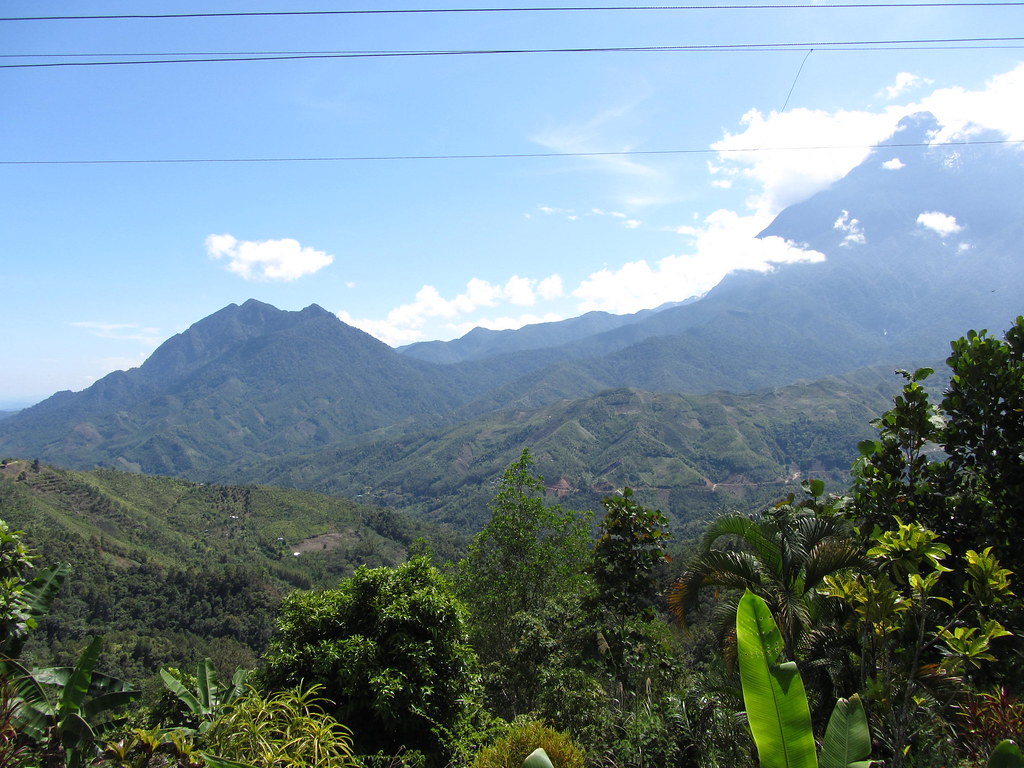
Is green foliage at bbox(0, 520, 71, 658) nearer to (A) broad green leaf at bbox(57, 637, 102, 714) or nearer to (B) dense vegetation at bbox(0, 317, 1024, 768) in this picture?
(B) dense vegetation at bbox(0, 317, 1024, 768)

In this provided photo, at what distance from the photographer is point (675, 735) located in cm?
523

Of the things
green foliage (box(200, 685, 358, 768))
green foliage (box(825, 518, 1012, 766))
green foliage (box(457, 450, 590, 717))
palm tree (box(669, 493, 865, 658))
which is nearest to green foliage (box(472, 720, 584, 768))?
green foliage (box(200, 685, 358, 768))

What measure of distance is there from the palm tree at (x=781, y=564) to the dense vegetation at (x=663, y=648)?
0.08 ft

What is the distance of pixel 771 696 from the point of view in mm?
2553

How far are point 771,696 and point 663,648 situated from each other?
6.21 meters

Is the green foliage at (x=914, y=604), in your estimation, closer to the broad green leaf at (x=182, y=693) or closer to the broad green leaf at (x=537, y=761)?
the broad green leaf at (x=537, y=761)

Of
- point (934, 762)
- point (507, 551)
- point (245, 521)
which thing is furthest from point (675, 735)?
point (245, 521)

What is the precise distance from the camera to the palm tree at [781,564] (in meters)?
5.41

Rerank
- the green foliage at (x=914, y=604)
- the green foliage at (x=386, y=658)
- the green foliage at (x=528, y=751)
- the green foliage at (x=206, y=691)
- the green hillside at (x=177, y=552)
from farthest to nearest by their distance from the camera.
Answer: the green hillside at (x=177, y=552) → the green foliage at (x=386, y=658) → the green foliage at (x=206, y=691) → the green foliage at (x=528, y=751) → the green foliage at (x=914, y=604)

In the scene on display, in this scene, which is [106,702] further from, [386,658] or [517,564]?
Answer: [517,564]

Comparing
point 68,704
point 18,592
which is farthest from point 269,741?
point 18,592

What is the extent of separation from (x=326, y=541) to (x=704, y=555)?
117 m

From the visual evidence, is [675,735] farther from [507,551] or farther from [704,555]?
[507,551]

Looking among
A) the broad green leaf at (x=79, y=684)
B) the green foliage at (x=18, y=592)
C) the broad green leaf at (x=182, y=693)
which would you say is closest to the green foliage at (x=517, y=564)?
the broad green leaf at (x=182, y=693)
